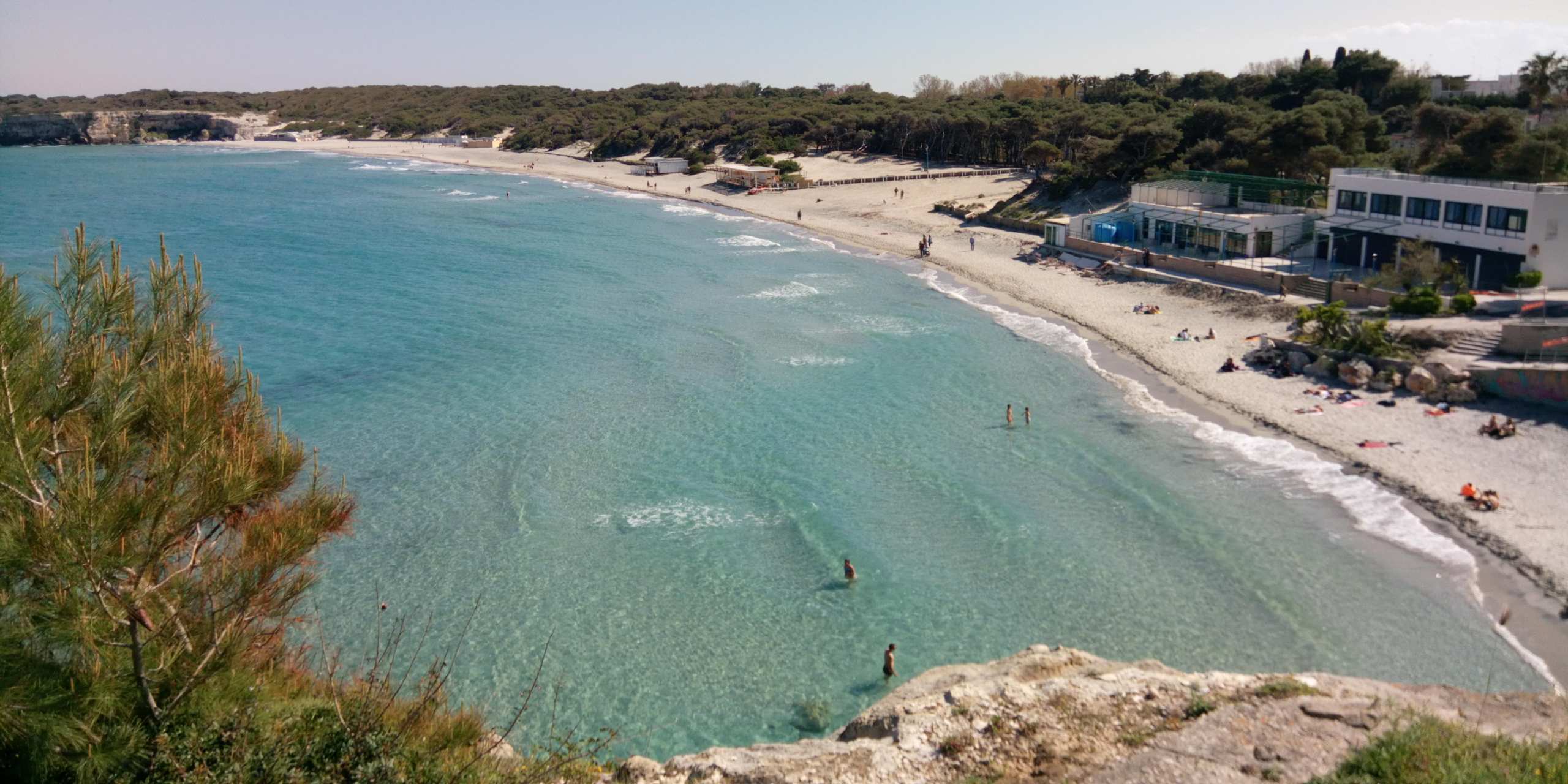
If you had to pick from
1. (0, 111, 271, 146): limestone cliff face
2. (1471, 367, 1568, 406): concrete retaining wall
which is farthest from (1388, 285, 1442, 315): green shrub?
(0, 111, 271, 146): limestone cliff face

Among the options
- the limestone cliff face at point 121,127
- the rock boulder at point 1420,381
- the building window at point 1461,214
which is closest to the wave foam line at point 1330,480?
the rock boulder at point 1420,381

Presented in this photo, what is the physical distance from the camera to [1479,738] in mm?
9859

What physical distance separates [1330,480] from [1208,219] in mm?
24581

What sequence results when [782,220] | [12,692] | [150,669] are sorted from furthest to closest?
[782,220]
[150,669]
[12,692]

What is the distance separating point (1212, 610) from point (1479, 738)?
9504mm

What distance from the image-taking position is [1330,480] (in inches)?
955

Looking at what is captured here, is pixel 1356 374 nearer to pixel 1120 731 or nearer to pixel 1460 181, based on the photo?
pixel 1460 181

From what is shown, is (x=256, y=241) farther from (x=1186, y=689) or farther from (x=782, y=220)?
(x=1186, y=689)

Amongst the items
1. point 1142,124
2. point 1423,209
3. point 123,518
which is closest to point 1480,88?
point 1142,124

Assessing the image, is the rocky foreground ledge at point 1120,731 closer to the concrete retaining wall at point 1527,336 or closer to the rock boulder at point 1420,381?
the rock boulder at point 1420,381

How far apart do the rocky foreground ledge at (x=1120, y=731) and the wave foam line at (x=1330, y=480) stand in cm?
904

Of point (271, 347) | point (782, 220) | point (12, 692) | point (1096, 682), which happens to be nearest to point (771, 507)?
point (1096, 682)

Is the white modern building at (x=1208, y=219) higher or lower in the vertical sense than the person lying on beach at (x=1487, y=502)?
higher

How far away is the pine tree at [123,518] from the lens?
6.92m
